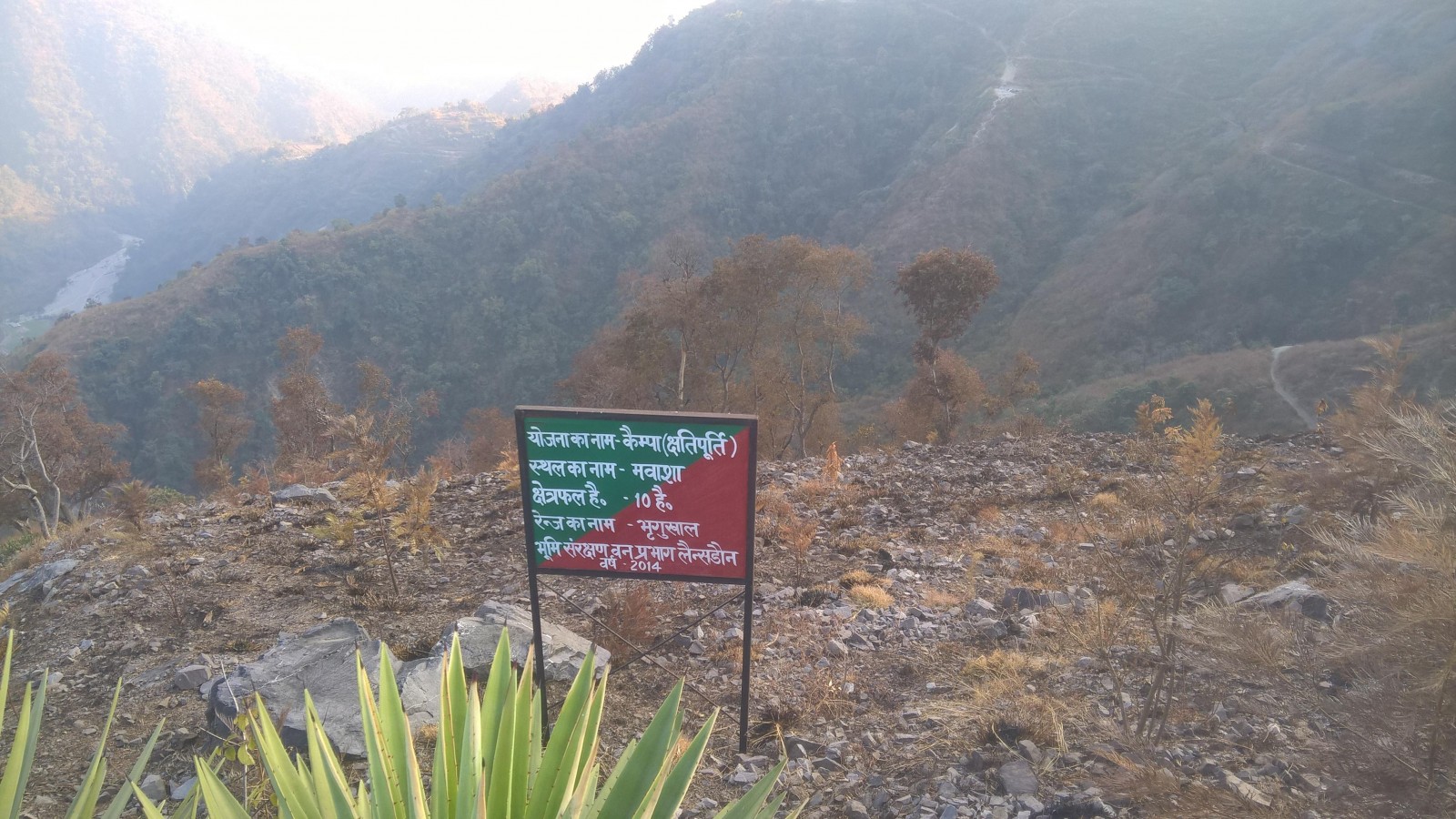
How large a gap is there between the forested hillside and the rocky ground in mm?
26691

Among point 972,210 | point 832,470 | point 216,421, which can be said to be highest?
point 972,210

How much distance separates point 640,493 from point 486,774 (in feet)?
5.09

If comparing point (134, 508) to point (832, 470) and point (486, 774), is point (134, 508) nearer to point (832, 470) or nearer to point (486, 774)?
point (832, 470)

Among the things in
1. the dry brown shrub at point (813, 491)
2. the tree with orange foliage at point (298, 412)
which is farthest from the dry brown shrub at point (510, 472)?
the tree with orange foliage at point (298, 412)

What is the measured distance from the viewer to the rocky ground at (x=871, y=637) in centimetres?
319

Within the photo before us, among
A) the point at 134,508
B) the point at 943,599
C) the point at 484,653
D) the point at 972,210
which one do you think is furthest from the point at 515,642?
the point at 972,210

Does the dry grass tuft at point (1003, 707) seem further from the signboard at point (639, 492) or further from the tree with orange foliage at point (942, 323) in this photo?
the tree with orange foliage at point (942, 323)

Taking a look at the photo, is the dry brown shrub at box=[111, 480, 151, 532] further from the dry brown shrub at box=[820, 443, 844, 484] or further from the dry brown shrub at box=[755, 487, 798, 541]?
the dry brown shrub at box=[820, 443, 844, 484]

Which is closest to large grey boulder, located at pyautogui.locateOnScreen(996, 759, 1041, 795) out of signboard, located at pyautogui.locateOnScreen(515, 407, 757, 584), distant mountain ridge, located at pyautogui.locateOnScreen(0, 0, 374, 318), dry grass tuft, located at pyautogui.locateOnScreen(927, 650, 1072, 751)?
dry grass tuft, located at pyautogui.locateOnScreen(927, 650, 1072, 751)

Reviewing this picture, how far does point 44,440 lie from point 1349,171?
177ft

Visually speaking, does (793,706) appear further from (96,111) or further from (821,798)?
(96,111)

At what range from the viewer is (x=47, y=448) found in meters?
19.2

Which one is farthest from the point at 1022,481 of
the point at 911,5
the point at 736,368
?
the point at 911,5

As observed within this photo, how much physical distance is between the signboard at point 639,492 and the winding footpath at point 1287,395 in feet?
74.5
